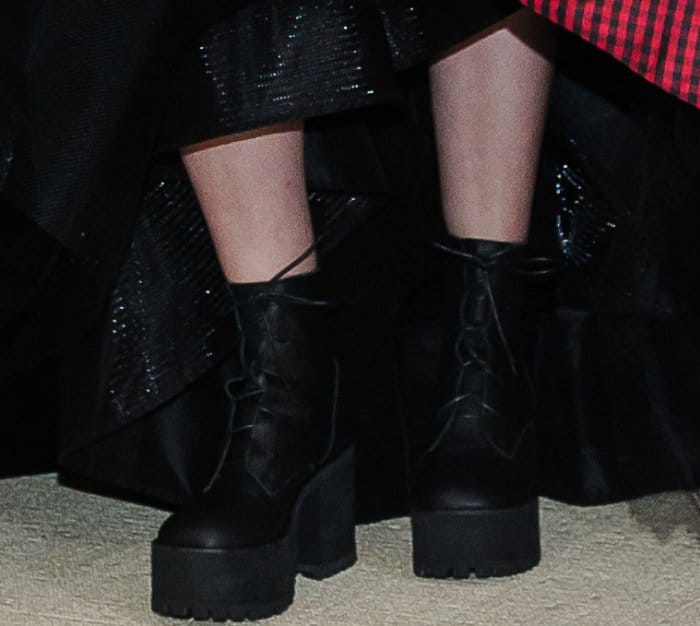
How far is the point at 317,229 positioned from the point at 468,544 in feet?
0.84

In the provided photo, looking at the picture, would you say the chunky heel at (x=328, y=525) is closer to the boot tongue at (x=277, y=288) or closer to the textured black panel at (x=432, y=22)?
the boot tongue at (x=277, y=288)

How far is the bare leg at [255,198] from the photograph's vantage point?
2.94 ft

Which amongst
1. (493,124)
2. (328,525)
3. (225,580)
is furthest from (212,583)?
(493,124)

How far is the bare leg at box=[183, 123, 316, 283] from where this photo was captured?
897 millimetres

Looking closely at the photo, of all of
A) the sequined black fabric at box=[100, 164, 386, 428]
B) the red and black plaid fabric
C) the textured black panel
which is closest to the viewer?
the red and black plaid fabric

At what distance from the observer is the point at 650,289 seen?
1.04m

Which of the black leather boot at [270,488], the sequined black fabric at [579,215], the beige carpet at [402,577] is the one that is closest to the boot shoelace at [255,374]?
the black leather boot at [270,488]

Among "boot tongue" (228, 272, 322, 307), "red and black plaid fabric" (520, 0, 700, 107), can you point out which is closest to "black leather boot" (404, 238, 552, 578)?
"boot tongue" (228, 272, 322, 307)

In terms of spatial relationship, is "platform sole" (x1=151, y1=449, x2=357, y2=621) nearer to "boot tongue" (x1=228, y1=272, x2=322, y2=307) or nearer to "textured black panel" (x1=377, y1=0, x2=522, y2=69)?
"boot tongue" (x1=228, y1=272, x2=322, y2=307)

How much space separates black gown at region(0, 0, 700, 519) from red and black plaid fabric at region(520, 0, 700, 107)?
0.11 metres

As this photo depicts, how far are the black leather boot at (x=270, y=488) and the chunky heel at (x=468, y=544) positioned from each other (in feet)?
0.21

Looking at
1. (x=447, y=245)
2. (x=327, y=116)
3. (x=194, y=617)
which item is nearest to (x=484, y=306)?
(x=447, y=245)

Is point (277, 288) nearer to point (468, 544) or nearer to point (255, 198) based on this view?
point (255, 198)

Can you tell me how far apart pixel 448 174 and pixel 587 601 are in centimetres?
31
